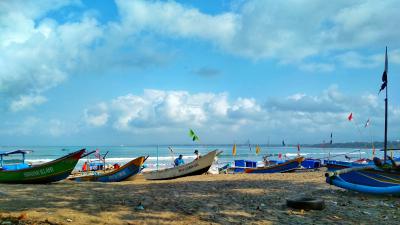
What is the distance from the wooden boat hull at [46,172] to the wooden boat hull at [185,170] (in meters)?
5.80

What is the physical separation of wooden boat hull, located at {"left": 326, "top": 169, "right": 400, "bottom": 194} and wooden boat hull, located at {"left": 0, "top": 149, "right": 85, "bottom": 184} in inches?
415

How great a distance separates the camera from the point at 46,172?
1578cm

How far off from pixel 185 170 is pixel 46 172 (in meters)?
7.66

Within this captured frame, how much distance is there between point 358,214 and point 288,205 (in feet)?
5.04

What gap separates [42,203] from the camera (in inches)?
345

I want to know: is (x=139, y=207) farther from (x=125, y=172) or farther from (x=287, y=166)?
(x=287, y=166)

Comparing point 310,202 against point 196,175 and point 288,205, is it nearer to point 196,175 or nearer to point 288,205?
point 288,205

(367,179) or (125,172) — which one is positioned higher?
(367,179)

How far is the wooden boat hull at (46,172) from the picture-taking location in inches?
620

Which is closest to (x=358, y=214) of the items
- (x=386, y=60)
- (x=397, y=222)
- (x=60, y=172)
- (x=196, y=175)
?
(x=397, y=222)

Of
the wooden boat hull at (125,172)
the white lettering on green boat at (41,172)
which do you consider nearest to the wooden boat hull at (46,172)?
the white lettering on green boat at (41,172)

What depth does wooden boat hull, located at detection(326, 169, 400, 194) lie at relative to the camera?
10.3 metres

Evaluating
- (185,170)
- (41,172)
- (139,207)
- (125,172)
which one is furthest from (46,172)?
(139,207)

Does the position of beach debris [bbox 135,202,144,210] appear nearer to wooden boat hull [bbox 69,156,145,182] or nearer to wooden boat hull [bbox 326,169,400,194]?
wooden boat hull [bbox 326,169,400,194]
